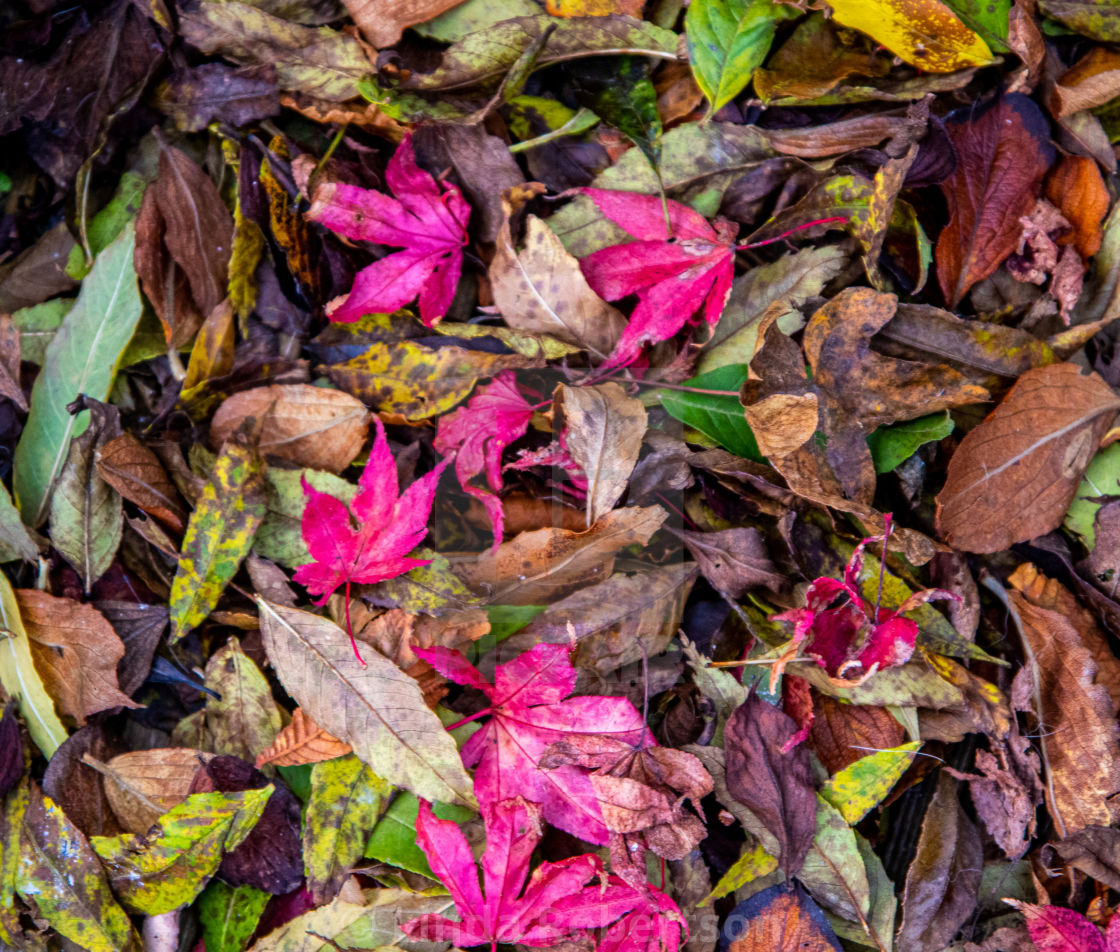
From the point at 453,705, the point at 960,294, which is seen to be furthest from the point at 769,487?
the point at 453,705

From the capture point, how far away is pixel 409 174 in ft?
3.82

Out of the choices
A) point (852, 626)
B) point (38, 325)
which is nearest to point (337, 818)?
point (852, 626)

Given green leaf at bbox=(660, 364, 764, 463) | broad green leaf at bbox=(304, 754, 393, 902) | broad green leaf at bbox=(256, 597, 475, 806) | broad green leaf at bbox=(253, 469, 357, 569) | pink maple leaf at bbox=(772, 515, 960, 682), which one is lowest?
broad green leaf at bbox=(304, 754, 393, 902)

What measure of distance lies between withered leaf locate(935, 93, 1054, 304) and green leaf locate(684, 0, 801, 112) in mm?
301

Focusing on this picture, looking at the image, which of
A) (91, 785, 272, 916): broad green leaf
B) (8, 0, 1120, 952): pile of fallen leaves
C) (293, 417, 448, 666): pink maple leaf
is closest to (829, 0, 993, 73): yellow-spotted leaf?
(8, 0, 1120, 952): pile of fallen leaves

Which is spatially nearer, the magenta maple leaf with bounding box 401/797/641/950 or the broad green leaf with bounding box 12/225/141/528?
the magenta maple leaf with bounding box 401/797/641/950

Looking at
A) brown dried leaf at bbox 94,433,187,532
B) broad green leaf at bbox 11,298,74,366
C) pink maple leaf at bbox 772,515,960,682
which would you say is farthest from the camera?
broad green leaf at bbox 11,298,74,366

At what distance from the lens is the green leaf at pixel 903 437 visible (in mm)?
1063

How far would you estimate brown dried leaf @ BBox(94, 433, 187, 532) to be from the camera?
1133 millimetres

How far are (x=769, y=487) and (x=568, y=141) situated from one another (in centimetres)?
59

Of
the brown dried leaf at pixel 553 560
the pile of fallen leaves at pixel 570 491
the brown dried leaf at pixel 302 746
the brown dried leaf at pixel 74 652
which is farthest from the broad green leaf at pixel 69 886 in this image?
the brown dried leaf at pixel 553 560

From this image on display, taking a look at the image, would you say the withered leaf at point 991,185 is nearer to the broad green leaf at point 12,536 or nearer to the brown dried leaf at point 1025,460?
the brown dried leaf at point 1025,460

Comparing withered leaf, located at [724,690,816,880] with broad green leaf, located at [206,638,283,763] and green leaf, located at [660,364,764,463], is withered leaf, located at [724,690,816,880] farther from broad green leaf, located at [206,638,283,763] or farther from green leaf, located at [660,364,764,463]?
broad green leaf, located at [206,638,283,763]

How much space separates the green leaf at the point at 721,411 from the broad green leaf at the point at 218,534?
587 mm
